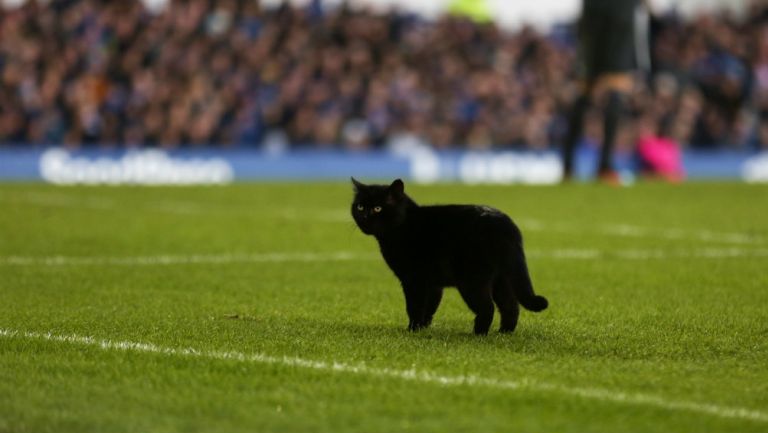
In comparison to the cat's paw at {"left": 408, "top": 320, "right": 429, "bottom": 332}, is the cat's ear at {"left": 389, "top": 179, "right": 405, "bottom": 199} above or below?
above

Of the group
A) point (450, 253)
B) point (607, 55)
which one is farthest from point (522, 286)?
point (607, 55)

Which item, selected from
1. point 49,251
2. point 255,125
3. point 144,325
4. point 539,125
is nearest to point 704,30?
point 539,125

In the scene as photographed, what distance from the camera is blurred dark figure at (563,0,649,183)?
18844mm

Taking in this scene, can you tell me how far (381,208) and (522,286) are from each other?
691mm

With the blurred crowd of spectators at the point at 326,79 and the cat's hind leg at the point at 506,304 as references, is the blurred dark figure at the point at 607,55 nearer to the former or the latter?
the blurred crowd of spectators at the point at 326,79

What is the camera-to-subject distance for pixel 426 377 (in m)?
5.30

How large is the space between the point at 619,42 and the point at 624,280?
396 inches

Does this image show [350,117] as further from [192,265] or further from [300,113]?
[192,265]

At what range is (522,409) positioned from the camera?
15.6 ft

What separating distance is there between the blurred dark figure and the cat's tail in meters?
12.7

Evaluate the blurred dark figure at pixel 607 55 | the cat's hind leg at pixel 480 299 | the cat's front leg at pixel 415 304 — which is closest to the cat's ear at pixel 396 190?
the cat's front leg at pixel 415 304

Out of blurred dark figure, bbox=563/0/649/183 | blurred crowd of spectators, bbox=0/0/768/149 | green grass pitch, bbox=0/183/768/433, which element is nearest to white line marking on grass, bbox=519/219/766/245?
green grass pitch, bbox=0/183/768/433

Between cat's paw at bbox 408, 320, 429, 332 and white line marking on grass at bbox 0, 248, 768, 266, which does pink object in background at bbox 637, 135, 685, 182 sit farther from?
cat's paw at bbox 408, 320, 429, 332

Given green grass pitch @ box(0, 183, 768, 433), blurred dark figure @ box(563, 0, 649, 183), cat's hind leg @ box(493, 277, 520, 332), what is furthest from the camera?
blurred dark figure @ box(563, 0, 649, 183)
